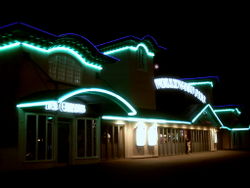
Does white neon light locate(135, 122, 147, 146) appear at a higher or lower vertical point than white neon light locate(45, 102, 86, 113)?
lower

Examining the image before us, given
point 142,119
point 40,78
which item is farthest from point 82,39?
point 142,119

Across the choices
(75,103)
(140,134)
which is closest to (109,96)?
(75,103)

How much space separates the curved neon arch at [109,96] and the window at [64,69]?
8.34 ft

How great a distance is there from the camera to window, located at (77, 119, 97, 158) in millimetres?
19422

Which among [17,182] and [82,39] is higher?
[82,39]

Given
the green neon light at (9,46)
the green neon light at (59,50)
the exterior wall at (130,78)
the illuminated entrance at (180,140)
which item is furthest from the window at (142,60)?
the green neon light at (9,46)

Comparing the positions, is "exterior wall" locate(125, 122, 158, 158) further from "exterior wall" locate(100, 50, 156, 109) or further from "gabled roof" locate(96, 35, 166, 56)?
"gabled roof" locate(96, 35, 166, 56)

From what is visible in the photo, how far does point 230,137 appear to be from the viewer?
40750 mm

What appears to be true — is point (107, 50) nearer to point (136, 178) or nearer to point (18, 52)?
point (18, 52)

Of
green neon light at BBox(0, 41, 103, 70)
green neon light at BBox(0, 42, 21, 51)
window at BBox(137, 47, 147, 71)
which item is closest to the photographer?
green neon light at BBox(0, 42, 21, 51)

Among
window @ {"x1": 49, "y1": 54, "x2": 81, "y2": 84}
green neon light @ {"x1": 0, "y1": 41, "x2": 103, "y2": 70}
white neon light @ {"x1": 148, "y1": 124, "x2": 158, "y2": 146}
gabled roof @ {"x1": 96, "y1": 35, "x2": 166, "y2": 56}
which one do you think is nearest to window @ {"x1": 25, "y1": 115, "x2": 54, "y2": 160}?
window @ {"x1": 49, "y1": 54, "x2": 81, "y2": 84}

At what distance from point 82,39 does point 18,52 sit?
150 inches

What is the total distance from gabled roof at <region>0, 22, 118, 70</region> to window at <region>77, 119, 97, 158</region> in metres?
3.78

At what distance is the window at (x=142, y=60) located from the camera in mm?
25380
